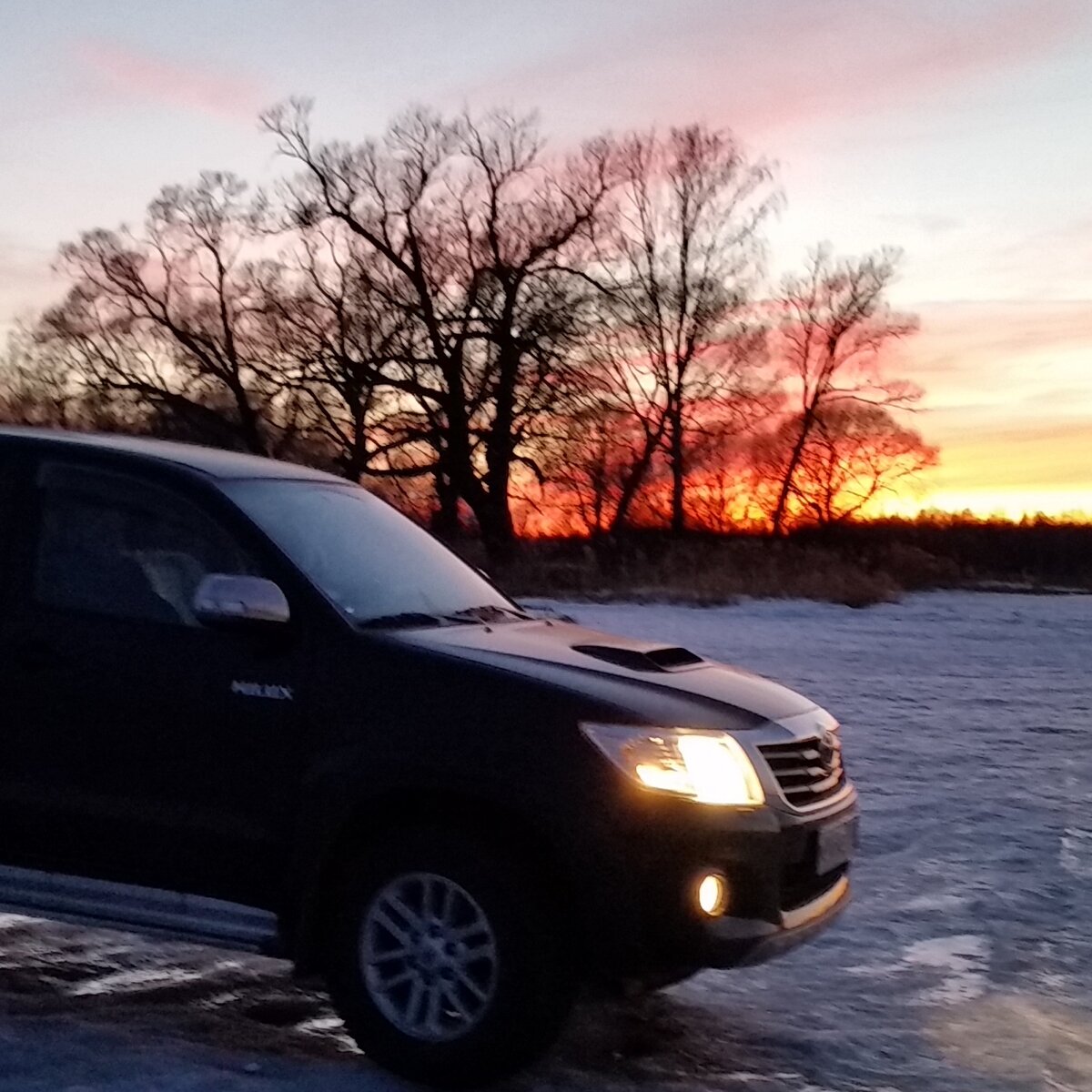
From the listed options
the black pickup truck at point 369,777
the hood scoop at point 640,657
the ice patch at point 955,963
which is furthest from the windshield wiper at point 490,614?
the ice patch at point 955,963

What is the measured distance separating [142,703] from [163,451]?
40.5 inches

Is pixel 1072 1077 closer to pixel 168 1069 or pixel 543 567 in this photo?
pixel 168 1069

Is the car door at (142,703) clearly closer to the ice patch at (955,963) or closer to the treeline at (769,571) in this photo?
the ice patch at (955,963)

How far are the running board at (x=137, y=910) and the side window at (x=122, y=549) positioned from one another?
89cm

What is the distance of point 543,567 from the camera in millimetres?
31172

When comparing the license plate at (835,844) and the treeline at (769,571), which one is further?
the treeline at (769,571)

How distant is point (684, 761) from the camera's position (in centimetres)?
448

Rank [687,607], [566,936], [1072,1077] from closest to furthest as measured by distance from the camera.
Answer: [566,936]
[1072,1077]
[687,607]

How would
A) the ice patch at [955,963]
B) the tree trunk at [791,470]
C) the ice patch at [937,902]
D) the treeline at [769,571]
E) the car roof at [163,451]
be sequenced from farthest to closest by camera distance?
1. the tree trunk at [791,470]
2. the treeline at [769,571]
3. the ice patch at [937,902]
4. the ice patch at [955,963]
5. the car roof at [163,451]

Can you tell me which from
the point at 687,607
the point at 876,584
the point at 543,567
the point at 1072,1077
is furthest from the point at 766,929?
the point at 543,567

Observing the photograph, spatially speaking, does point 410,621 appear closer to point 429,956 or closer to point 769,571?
point 429,956

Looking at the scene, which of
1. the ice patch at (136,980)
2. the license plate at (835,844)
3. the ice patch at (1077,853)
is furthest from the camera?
the ice patch at (1077,853)

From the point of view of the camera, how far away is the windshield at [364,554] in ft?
16.5

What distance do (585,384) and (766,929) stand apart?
34.1 m
